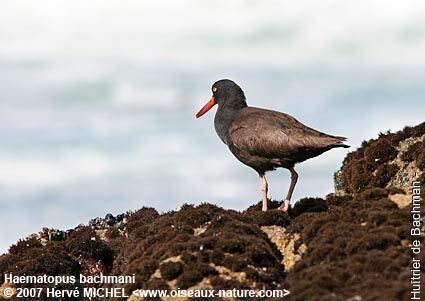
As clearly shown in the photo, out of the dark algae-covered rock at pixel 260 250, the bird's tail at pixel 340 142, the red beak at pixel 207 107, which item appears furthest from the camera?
the red beak at pixel 207 107

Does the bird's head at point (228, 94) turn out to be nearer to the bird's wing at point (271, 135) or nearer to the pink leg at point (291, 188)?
the bird's wing at point (271, 135)

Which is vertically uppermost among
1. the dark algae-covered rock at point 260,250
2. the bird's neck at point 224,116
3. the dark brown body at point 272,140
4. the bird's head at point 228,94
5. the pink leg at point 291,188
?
the bird's head at point 228,94

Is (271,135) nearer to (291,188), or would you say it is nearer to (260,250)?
(291,188)

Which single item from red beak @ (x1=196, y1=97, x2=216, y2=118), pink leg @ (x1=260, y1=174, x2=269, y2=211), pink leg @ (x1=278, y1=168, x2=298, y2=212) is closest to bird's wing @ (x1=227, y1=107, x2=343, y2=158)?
pink leg @ (x1=278, y1=168, x2=298, y2=212)

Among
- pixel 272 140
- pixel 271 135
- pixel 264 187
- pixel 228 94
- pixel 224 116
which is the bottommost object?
pixel 264 187

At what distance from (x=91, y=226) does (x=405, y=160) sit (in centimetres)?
1659

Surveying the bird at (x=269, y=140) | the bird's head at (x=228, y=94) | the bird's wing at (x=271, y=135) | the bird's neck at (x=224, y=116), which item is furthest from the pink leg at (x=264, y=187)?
the bird's head at (x=228, y=94)

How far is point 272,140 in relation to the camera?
30781 millimetres

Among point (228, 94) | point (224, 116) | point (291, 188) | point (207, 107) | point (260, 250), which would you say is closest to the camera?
point (260, 250)

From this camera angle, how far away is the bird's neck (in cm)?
3297

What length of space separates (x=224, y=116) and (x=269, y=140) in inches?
128

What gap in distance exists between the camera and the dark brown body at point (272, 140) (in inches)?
1195

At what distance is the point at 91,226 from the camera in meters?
41.9

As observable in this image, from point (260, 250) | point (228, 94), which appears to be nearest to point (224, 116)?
point (228, 94)
